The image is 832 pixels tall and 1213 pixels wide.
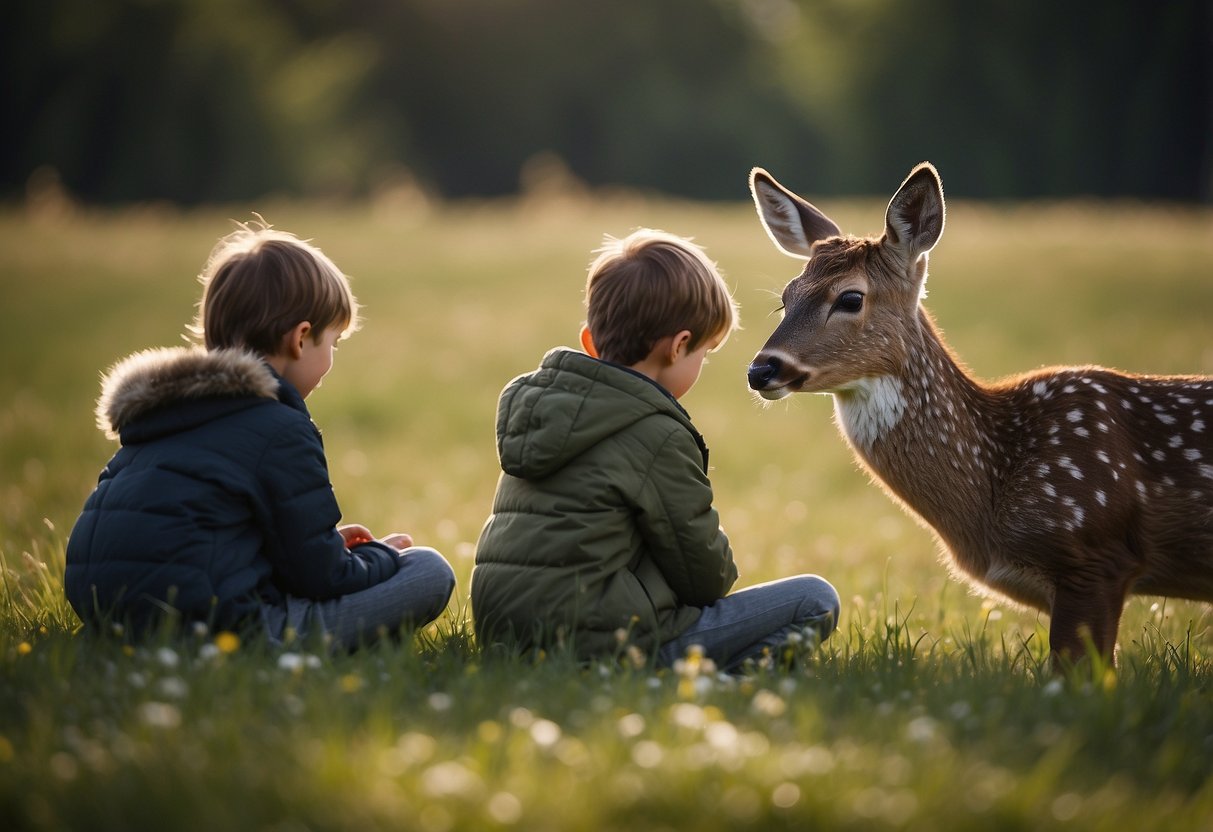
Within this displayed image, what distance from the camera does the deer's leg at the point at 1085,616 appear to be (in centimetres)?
438

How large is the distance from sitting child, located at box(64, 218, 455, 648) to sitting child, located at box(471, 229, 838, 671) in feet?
1.56

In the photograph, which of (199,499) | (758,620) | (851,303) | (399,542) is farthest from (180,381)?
(851,303)

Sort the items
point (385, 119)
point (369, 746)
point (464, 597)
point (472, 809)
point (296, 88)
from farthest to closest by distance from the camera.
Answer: point (385, 119)
point (296, 88)
point (464, 597)
point (369, 746)
point (472, 809)

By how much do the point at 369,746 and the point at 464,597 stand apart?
2376mm

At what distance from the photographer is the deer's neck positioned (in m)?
4.73

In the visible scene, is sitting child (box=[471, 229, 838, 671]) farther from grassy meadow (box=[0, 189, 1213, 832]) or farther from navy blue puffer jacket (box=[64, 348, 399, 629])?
navy blue puffer jacket (box=[64, 348, 399, 629])

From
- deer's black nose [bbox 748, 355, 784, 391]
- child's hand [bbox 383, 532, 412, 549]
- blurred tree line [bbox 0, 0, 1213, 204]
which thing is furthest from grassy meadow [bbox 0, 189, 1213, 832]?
blurred tree line [bbox 0, 0, 1213, 204]

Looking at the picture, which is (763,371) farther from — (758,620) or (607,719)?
Result: (607,719)

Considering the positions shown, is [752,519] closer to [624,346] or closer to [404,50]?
[624,346]

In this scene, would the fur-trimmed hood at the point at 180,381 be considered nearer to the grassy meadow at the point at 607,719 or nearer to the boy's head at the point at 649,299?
the grassy meadow at the point at 607,719

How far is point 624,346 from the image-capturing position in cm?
427

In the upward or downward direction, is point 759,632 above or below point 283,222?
below

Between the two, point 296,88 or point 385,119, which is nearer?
point 296,88

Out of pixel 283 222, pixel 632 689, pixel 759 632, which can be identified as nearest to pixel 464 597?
pixel 759 632
